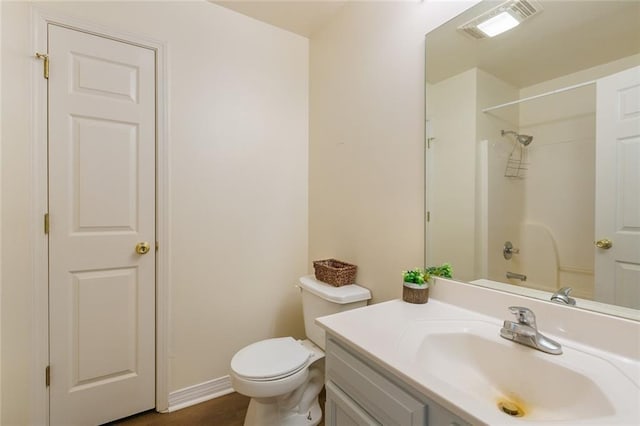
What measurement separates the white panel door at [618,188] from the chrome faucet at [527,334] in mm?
212

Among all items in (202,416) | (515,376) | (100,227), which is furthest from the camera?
(202,416)

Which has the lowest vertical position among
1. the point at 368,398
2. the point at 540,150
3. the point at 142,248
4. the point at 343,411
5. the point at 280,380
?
the point at 280,380

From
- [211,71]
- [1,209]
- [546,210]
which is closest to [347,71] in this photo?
[211,71]

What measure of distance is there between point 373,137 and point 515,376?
118cm

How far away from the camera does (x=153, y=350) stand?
1677mm

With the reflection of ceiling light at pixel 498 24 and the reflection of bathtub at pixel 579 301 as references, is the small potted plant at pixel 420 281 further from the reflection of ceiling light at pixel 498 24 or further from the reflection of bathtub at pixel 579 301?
the reflection of ceiling light at pixel 498 24

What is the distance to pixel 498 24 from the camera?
109 cm

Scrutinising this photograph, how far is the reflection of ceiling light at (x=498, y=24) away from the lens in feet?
3.47

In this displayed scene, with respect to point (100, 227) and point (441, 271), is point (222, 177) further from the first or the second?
point (441, 271)

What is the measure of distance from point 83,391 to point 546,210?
2.25m

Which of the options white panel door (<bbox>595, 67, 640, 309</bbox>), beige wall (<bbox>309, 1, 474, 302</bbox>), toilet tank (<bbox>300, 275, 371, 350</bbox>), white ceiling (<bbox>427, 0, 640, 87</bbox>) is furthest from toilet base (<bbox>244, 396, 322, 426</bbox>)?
white ceiling (<bbox>427, 0, 640, 87</bbox>)

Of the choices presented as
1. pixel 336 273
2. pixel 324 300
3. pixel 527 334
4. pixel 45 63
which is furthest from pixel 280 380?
pixel 45 63

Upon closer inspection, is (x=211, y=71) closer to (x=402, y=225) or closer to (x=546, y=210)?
(x=402, y=225)

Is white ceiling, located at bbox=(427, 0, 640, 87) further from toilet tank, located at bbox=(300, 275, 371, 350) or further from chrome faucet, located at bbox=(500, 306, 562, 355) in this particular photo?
toilet tank, located at bbox=(300, 275, 371, 350)
